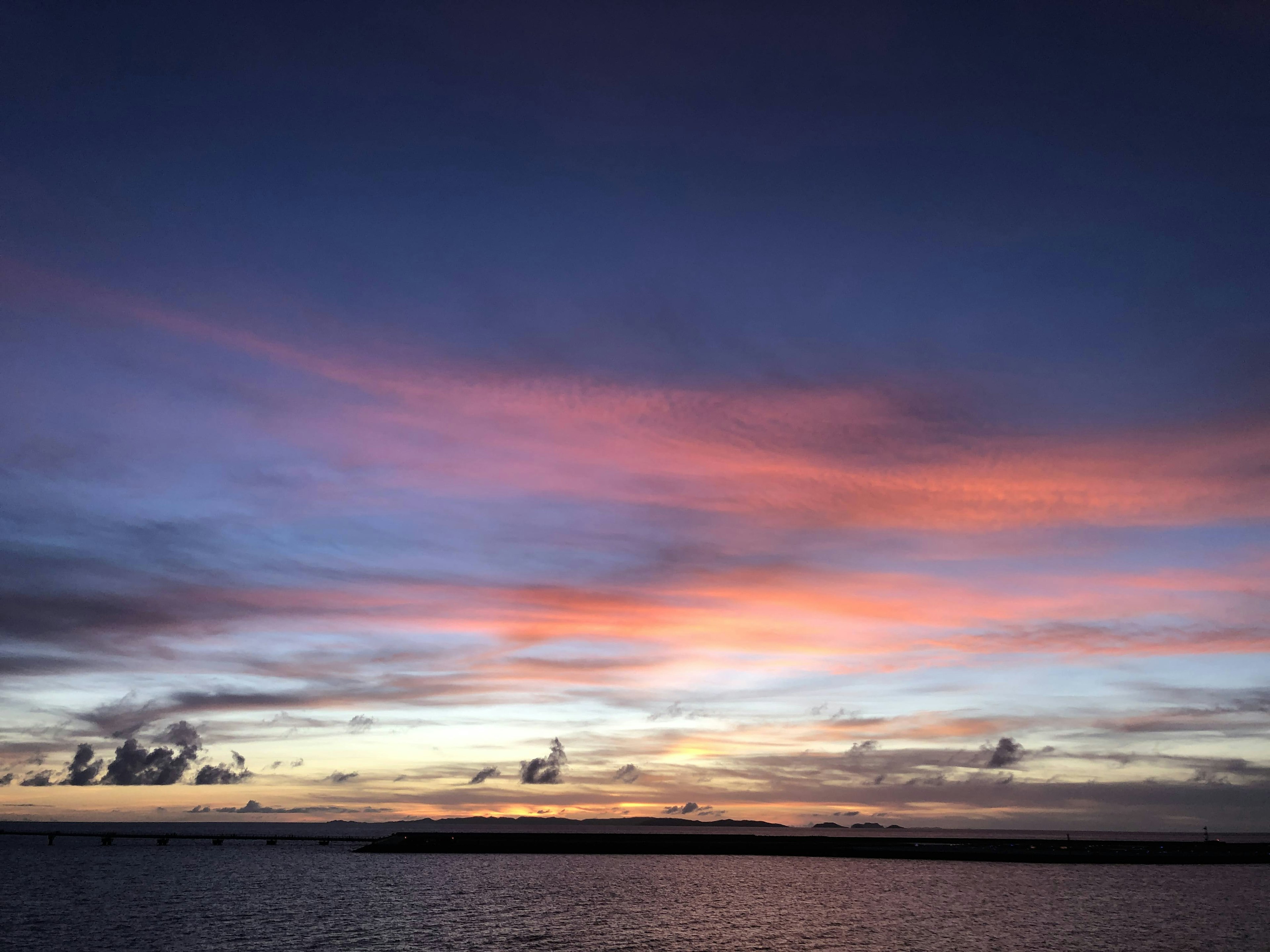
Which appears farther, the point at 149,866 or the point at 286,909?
the point at 149,866

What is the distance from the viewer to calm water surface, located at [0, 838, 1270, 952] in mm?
83750

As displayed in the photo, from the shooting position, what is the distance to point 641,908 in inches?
4313

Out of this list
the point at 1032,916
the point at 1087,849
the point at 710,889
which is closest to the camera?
the point at 1032,916

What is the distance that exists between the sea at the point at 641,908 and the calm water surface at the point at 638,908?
1.56 feet

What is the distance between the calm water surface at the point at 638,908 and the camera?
8375 cm

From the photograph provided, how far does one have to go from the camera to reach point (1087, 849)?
655ft

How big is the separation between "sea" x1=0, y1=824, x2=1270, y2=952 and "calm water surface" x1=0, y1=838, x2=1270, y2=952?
476 mm

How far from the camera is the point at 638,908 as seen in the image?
360 ft

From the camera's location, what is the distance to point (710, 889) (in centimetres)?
13462

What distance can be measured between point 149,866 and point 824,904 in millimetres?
147731

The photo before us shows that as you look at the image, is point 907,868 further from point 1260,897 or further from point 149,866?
point 149,866

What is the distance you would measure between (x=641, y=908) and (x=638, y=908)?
1.55 ft

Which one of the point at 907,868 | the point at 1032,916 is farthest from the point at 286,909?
the point at 907,868

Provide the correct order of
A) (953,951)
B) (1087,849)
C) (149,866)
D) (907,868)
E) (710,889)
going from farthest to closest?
(1087,849), (149,866), (907,868), (710,889), (953,951)
